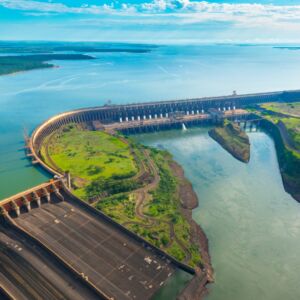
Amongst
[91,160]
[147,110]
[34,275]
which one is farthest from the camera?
[147,110]

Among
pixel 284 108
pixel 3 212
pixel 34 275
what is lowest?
pixel 284 108

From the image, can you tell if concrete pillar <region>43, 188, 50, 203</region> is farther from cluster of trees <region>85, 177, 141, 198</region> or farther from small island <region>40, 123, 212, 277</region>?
cluster of trees <region>85, 177, 141, 198</region>

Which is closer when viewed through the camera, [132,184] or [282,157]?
[132,184]

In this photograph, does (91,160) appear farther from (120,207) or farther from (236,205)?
(236,205)

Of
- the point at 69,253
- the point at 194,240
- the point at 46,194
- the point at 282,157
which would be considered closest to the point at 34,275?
the point at 69,253

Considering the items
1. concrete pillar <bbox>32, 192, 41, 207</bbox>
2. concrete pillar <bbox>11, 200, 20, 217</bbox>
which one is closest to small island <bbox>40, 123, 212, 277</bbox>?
concrete pillar <bbox>32, 192, 41, 207</bbox>
